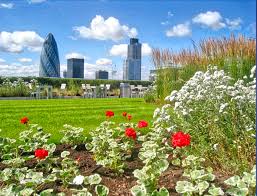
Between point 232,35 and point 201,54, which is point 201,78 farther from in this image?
point 201,54

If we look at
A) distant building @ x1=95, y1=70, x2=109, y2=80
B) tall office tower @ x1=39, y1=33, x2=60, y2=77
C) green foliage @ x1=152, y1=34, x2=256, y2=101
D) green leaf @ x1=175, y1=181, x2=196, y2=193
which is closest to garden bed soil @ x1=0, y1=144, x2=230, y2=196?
green leaf @ x1=175, y1=181, x2=196, y2=193

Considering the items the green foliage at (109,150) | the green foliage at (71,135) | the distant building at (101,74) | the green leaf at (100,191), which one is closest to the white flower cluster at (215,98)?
the green foliage at (109,150)

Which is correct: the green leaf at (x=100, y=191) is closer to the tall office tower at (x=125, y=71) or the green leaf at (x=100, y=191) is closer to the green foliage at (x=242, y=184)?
the green foliage at (x=242, y=184)

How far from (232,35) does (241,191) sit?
8372 mm

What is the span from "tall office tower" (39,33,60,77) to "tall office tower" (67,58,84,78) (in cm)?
3584

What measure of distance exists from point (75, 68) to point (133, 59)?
67.2ft

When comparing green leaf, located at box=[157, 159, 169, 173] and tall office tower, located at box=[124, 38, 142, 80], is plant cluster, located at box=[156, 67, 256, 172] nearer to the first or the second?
green leaf, located at box=[157, 159, 169, 173]

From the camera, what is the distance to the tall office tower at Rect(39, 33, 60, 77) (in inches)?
3676

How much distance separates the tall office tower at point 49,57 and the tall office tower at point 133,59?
55.4 meters

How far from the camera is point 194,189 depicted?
277 cm

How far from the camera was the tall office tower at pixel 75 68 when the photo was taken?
53.8 metres

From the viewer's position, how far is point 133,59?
115 ft

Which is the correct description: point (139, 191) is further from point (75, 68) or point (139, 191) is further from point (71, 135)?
point (75, 68)

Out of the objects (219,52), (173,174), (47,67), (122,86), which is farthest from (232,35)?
(47,67)
